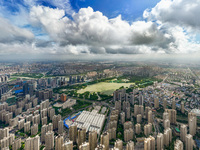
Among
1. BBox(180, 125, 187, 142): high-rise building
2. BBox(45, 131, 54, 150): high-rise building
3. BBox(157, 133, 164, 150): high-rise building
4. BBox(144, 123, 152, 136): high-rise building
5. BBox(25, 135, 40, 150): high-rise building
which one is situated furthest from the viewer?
BBox(144, 123, 152, 136): high-rise building

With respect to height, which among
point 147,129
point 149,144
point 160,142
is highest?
point 149,144

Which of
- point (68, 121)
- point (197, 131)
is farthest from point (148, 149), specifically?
point (68, 121)

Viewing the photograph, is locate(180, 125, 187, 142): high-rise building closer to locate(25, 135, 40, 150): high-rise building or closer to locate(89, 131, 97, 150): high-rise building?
locate(89, 131, 97, 150): high-rise building

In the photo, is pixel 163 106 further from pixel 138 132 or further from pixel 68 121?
pixel 68 121

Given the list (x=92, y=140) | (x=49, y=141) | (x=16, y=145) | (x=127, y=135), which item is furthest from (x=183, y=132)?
(x=16, y=145)

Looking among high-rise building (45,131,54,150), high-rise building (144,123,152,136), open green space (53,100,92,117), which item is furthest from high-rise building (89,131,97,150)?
open green space (53,100,92,117)

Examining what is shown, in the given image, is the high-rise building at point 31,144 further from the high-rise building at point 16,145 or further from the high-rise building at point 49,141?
the high-rise building at point 16,145

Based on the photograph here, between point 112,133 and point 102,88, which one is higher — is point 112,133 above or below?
below

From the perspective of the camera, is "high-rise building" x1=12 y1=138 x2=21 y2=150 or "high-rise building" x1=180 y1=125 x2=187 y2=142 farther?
"high-rise building" x1=180 y1=125 x2=187 y2=142

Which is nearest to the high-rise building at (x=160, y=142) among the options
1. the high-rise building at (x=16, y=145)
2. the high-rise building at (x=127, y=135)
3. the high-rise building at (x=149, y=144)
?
the high-rise building at (x=149, y=144)

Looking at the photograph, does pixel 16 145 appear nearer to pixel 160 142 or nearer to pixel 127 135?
pixel 127 135

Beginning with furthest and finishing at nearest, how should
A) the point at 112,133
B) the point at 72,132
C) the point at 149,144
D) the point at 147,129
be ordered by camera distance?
the point at 147,129 < the point at 112,133 < the point at 72,132 < the point at 149,144
